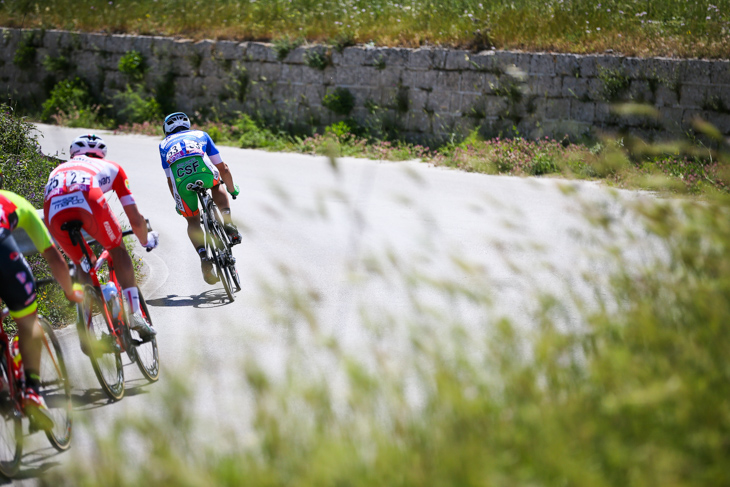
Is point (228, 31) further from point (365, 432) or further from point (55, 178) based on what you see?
point (365, 432)

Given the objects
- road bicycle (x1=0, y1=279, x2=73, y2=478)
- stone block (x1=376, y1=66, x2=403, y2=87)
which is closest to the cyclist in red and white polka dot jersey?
road bicycle (x1=0, y1=279, x2=73, y2=478)

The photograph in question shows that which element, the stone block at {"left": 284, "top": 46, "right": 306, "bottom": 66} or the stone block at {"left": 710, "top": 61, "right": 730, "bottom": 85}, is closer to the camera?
the stone block at {"left": 710, "top": 61, "right": 730, "bottom": 85}

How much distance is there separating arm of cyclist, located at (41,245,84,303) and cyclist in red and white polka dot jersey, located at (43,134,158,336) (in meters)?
0.83

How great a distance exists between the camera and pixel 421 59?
16891mm

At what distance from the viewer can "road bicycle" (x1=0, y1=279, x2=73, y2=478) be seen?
4297mm

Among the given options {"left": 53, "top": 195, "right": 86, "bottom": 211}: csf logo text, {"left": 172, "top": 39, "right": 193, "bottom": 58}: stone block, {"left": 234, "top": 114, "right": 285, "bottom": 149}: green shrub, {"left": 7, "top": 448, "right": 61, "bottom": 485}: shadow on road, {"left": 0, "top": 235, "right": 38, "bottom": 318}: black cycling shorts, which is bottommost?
{"left": 234, "top": 114, "right": 285, "bottom": 149}: green shrub

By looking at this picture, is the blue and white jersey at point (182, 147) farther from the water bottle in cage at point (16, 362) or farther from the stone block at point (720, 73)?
the stone block at point (720, 73)

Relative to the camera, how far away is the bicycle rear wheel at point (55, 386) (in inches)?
184

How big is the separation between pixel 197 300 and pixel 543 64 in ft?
33.2

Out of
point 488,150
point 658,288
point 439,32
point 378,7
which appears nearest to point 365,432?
point 658,288

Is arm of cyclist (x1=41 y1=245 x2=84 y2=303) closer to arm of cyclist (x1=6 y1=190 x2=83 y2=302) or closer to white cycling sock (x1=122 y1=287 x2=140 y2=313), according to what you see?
arm of cyclist (x1=6 y1=190 x2=83 y2=302)

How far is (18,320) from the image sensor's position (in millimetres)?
4488

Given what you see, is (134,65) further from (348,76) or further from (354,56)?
(354,56)

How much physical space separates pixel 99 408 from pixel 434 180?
357 inches
